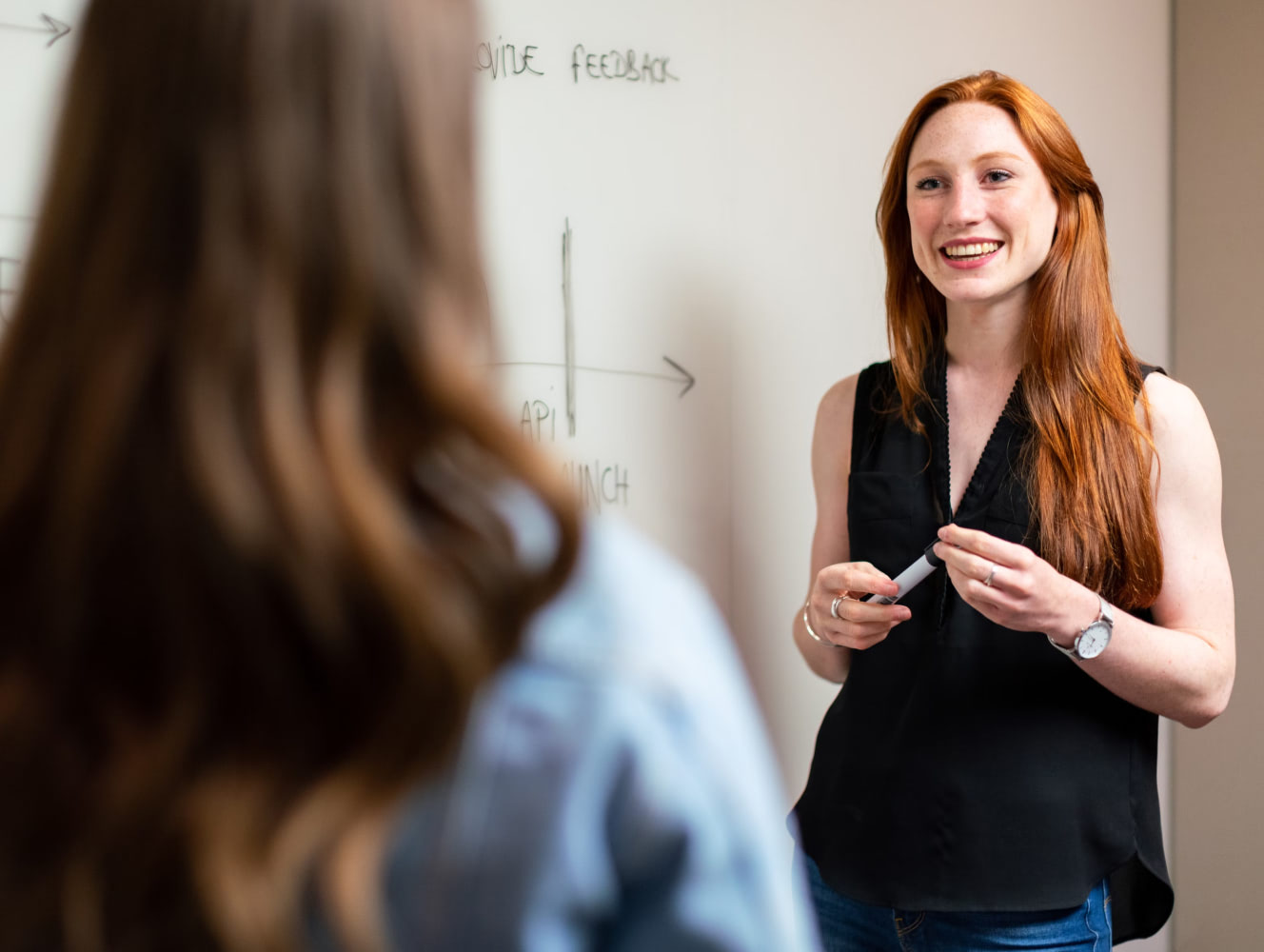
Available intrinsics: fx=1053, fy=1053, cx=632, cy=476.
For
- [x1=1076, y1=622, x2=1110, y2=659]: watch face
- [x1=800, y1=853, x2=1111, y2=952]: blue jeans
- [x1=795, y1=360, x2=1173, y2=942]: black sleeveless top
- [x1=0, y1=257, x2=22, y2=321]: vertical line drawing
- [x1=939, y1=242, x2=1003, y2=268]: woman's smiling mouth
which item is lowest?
[x1=800, y1=853, x2=1111, y2=952]: blue jeans

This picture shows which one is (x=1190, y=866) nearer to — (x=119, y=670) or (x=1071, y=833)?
(x=1071, y=833)

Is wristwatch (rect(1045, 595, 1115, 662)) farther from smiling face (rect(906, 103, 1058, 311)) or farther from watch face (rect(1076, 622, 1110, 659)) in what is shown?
smiling face (rect(906, 103, 1058, 311))

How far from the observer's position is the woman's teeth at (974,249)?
4.00 ft

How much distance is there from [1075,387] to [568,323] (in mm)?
619

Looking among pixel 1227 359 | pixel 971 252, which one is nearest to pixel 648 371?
pixel 971 252

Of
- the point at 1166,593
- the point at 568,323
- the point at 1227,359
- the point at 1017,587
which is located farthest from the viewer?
the point at 1227,359

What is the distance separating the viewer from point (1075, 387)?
1.18 metres

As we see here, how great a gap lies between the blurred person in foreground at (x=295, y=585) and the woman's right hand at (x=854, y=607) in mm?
774

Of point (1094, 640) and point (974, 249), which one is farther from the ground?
point (974, 249)

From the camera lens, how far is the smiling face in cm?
121

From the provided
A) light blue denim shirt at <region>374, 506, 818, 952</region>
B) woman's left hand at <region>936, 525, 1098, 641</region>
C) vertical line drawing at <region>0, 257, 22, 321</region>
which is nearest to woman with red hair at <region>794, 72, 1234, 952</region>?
woman's left hand at <region>936, 525, 1098, 641</region>

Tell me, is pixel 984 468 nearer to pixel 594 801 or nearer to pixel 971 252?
pixel 971 252

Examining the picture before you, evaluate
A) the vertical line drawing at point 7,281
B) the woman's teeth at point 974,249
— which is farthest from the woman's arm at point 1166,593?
the vertical line drawing at point 7,281

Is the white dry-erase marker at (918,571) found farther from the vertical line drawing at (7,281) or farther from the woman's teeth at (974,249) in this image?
the vertical line drawing at (7,281)
